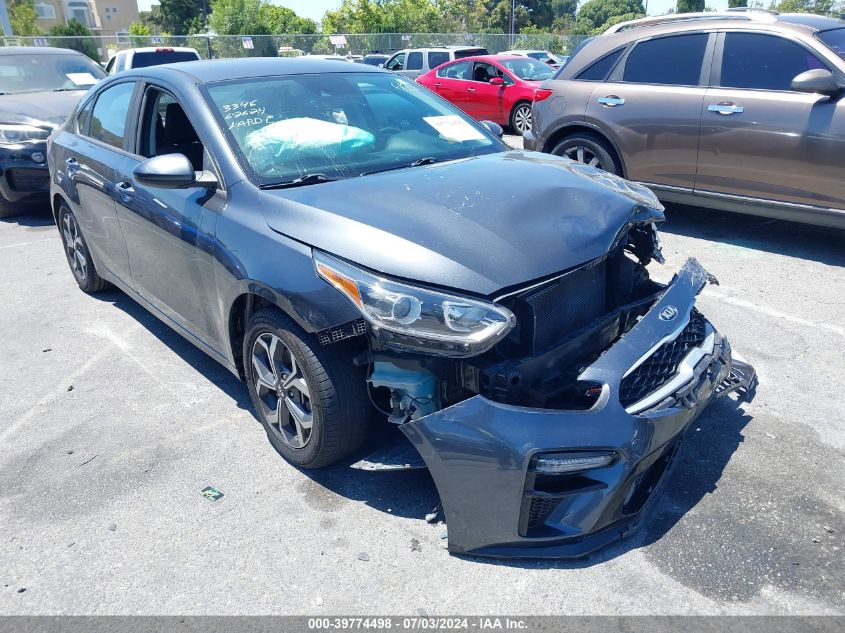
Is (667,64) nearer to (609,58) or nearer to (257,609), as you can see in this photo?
(609,58)

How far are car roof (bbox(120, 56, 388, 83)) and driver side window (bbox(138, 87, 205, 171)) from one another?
0.46 feet

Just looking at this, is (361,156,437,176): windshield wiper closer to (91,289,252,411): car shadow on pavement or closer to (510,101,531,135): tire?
(91,289,252,411): car shadow on pavement

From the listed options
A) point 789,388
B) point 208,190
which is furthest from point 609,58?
point 208,190

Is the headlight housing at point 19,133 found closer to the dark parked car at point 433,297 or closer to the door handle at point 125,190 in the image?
the door handle at point 125,190

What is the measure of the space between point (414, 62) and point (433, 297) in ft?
55.6

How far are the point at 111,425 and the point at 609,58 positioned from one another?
18.3ft

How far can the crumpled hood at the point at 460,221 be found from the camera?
8.53 ft

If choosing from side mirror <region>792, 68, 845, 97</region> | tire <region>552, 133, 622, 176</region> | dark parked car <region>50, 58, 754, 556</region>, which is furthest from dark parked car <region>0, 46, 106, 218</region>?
side mirror <region>792, 68, 845, 97</region>

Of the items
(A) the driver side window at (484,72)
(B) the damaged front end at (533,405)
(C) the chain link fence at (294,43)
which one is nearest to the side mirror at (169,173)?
(B) the damaged front end at (533,405)

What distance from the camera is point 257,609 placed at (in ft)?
7.98

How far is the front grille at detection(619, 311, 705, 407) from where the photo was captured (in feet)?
8.45

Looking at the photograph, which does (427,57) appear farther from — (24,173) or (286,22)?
(286,22)

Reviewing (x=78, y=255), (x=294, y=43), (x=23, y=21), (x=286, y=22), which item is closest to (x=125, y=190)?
(x=78, y=255)

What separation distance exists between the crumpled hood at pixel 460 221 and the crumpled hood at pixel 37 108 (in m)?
6.03
